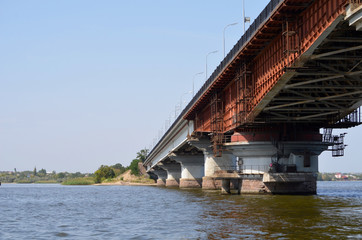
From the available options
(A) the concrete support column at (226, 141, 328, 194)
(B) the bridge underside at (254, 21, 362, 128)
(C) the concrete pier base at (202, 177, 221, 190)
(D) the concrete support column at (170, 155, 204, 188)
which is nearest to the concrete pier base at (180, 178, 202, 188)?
(D) the concrete support column at (170, 155, 204, 188)

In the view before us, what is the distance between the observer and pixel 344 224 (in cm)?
3225

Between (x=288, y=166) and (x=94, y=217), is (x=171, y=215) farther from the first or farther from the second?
(x=288, y=166)

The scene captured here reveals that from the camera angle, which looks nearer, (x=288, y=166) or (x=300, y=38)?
(x=300, y=38)

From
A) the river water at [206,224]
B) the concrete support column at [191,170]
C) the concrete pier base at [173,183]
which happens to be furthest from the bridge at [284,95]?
the concrete pier base at [173,183]

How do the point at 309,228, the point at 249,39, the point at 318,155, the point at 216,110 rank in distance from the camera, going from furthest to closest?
the point at 216,110 < the point at 318,155 < the point at 249,39 < the point at 309,228

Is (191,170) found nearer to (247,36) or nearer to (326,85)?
(247,36)

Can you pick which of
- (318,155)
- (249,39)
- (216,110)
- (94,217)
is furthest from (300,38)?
(216,110)

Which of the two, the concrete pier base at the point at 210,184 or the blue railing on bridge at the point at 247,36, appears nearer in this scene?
the blue railing on bridge at the point at 247,36

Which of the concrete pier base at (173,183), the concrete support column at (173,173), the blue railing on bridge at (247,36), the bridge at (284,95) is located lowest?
the concrete pier base at (173,183)

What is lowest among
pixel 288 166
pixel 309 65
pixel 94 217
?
pixel 94 217

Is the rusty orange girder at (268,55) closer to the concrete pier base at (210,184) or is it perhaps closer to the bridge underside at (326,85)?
the bridge underside at (326,85)

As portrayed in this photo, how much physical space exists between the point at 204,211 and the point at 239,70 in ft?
60.3

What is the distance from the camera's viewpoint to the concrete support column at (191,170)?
348 ft

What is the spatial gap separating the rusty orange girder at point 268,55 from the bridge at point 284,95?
7 centimetres
